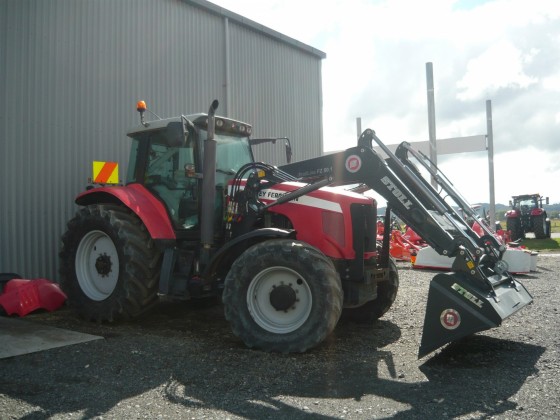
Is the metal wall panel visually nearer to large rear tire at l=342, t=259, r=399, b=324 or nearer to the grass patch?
large rear tire at l=342, t=259, r=399, b=324

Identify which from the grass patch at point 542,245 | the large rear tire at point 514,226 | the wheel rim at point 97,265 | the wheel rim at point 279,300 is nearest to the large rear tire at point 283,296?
the wheel rim at point 279,300

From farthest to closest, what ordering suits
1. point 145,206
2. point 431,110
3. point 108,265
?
point 431,110
point 108,265
point 145,206

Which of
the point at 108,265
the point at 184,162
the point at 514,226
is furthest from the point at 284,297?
the point at 514,226

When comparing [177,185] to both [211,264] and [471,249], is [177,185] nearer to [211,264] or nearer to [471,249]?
[211,264]

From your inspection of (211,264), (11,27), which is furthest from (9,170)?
(211,264)

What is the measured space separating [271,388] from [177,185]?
10.1ft

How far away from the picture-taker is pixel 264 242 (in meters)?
5.09

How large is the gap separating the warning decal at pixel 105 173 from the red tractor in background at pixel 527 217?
18163 millimetres

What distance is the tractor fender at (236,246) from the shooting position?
205 inches

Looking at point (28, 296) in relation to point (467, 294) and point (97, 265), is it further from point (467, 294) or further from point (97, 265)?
point (467, 294)

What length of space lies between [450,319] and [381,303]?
Result: 1.80 m

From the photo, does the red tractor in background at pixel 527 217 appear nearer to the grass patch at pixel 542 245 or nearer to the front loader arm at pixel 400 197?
the grass patch at pixel 542 245

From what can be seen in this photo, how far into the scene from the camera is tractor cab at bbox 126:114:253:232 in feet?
19.9

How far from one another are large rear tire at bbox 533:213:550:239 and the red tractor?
1830 cm
